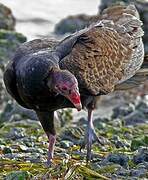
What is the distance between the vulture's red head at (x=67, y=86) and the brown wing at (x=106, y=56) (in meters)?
0.45

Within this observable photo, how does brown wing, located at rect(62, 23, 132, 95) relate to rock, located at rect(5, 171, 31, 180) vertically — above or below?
above

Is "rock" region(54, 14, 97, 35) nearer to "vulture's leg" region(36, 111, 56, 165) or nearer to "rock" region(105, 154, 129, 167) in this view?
"vulture's leg" region(36, 111, 56, 165)

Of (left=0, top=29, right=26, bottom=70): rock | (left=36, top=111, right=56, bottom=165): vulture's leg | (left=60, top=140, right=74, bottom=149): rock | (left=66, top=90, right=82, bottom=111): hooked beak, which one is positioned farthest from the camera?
(left=0, top=29, right=26, bottom=70): rock

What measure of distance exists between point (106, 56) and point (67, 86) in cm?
143

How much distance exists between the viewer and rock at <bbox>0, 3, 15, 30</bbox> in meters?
16.7

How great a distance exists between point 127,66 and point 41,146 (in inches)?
51.9

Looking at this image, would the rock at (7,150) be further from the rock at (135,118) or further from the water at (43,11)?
the water at (43,11)

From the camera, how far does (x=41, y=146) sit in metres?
9.42

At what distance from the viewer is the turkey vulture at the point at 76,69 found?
7582 millimetres

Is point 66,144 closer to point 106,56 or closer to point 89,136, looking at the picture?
point 89,136

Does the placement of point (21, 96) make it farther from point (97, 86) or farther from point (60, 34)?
point (60, 34)

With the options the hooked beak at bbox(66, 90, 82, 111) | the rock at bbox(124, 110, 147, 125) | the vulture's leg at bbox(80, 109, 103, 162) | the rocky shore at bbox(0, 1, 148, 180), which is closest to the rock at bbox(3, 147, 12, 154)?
the rocky shore at bbox(0, 1, 148, 180)

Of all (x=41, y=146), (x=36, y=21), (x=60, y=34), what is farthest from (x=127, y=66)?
(x=36, y=21)

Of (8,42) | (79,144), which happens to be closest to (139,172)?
(79,144)
